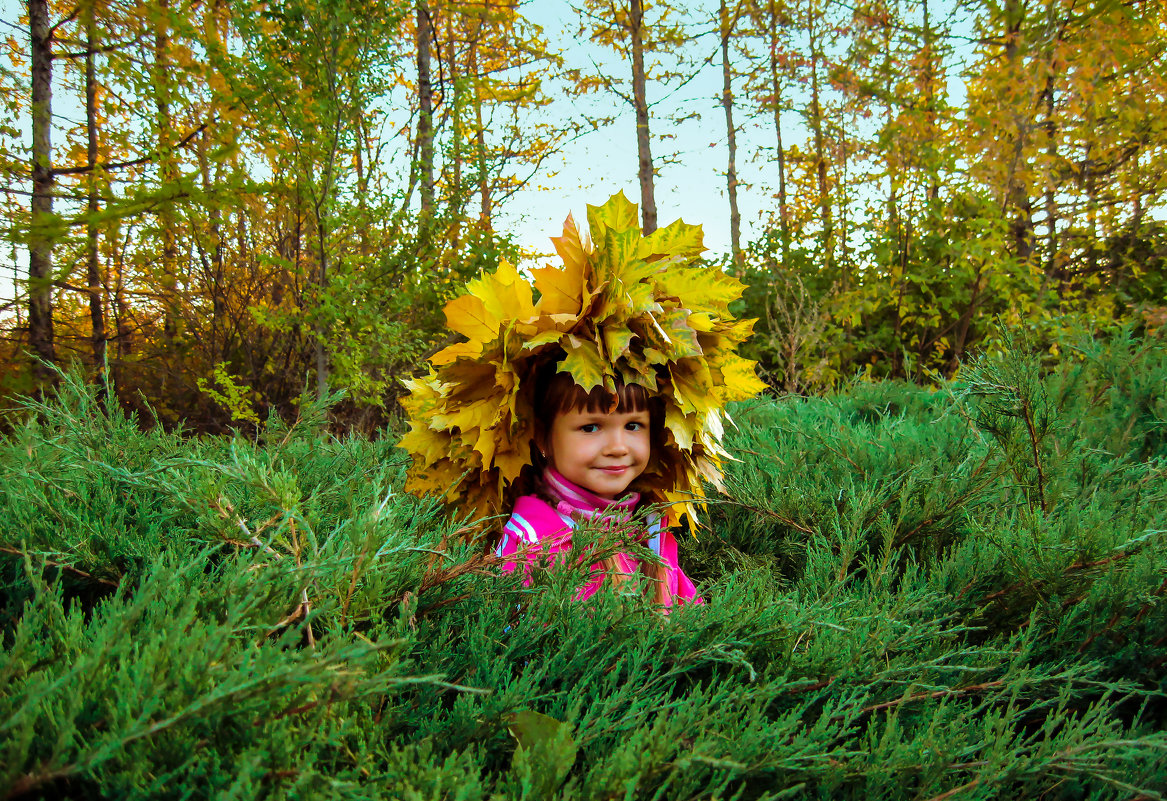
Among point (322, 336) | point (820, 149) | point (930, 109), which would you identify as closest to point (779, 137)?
point (820, 149)

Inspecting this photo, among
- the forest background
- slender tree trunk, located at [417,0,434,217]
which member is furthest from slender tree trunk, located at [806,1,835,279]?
slender tree trunk, located at [417,0,434,217]

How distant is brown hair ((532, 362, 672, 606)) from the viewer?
181 cm

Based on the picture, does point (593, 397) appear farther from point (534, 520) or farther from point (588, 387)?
point (534, 520)

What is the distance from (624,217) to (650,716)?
4.09ft

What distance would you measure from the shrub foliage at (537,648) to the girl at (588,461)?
247 mm

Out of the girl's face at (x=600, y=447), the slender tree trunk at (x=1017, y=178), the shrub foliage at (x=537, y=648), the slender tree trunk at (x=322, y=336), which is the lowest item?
the shrub foliage at (x=537, y=648)

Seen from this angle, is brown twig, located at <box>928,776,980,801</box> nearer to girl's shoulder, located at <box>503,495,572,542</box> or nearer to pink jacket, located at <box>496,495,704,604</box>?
pink jacket, located at <box>496,495,704,604</box>

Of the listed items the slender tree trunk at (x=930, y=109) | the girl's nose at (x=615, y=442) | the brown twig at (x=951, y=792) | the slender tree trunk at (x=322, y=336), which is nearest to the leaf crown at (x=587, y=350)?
the girl's nose at (x=615, y=442)

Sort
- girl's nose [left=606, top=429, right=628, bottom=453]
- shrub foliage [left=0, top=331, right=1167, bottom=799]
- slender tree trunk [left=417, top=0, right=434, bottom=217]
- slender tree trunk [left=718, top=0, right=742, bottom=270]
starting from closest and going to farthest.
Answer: shrub foliage [left=0, top=331, right=1167, bottom=799] < girl's nose [left=606, top=429, right=628, bottom=453] < slender tree trunk [left=417, top=0, right=434, bottom=217] < slender tree trunk [left=718, top=0, right=742, bottom=270]

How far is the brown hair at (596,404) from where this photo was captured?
1.81 metres

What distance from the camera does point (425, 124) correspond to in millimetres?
6121

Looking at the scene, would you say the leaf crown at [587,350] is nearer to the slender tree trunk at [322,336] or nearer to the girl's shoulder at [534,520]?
the girl's shoulder at [534,520]

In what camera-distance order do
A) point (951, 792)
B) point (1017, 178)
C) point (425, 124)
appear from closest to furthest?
point (951, 792), point (1017, 178), point (425, 124)

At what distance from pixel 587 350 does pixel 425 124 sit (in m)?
5.22
